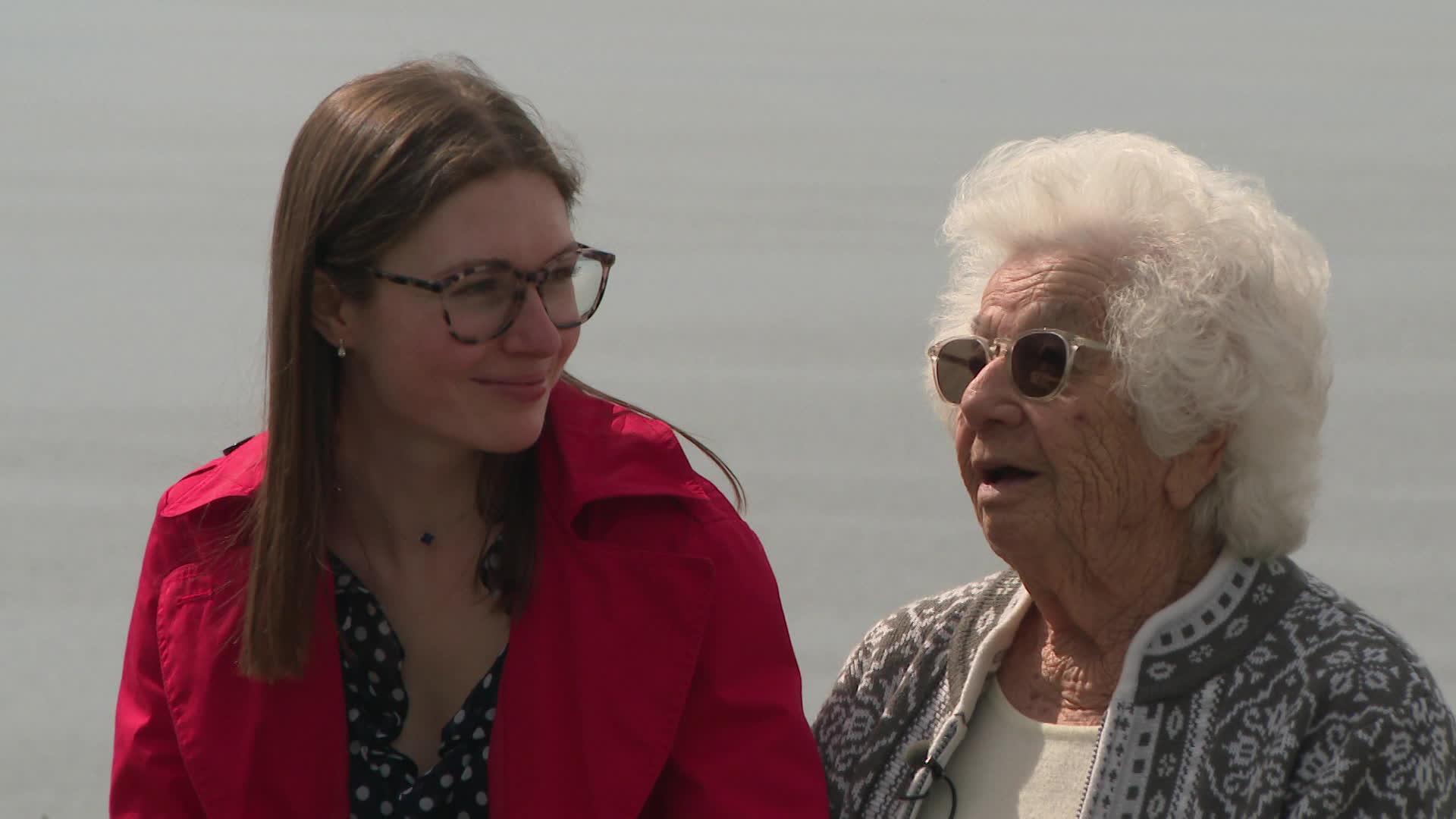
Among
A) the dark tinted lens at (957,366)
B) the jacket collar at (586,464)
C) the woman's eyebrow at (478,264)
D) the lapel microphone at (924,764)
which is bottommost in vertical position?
the lapel microphone at (924,764)

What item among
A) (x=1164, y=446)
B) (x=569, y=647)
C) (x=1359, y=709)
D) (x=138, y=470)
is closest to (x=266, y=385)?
(x=569, y=647)

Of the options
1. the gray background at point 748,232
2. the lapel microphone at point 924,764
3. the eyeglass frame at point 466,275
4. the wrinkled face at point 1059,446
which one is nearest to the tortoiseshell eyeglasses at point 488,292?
the eyeglass frame at point 466,275

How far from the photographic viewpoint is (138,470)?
3379 mm

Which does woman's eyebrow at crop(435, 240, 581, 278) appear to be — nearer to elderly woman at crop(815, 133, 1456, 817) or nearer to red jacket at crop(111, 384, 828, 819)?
red jacket at crop(111, 384, 828, 819)

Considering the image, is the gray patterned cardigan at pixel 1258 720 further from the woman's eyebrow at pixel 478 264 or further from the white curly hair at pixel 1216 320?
the woman's eyebrow at pixel 478 264

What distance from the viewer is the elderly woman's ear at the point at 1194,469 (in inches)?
71.1

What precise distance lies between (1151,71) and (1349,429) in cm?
85

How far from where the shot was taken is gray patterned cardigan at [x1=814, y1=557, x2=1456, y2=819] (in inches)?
63.1

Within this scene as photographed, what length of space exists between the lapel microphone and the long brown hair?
0.44 meters

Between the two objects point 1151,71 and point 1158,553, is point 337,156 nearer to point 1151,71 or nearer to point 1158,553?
point 1158,553

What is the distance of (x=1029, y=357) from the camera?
1826 millimetres

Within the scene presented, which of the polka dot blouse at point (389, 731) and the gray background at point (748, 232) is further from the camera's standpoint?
the gray background at point (748, 232)

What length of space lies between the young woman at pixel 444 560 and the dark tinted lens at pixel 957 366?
0.31m

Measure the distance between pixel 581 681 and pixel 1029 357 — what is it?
64 centimetres
